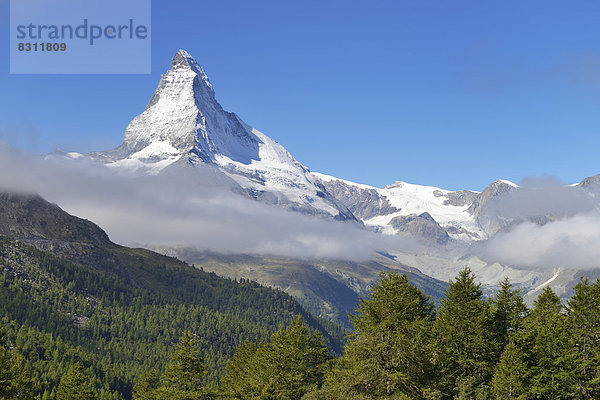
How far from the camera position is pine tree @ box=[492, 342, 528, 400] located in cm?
4988

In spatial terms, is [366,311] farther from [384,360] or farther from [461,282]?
[461,282]

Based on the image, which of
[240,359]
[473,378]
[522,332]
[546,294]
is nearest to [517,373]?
[473,378]

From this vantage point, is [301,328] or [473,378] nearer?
[473,378]

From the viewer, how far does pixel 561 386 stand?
5322 cm

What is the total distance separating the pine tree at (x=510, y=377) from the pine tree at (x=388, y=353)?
890 cm

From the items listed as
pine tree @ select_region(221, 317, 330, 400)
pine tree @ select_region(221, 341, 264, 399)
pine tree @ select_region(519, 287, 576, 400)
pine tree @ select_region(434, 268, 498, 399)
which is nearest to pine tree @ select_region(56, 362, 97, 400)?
pine tree @ select_region(221, 341, 264, 399)

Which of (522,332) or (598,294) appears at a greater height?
(598,294)

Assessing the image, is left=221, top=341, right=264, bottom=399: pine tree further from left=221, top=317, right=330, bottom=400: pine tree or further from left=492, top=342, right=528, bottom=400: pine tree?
left=492, top=342, right=528, bottom=400: pine tree

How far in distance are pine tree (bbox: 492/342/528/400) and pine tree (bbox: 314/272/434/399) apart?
8903mm

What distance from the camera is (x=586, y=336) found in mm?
56719

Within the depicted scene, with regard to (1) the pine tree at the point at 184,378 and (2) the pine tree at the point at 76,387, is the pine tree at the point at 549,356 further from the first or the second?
(2) the pine tree at the point at 76,387

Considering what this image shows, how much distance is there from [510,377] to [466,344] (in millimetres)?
5943

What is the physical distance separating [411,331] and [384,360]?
343 cm

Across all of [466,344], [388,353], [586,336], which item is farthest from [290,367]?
[586,336]
